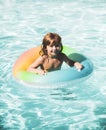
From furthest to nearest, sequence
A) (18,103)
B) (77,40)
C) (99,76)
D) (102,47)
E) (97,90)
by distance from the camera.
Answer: (77,40) < (102,47) < (99,76) < (97,90) < (18,103)

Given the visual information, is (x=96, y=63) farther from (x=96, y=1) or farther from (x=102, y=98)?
(x=96, y=1)

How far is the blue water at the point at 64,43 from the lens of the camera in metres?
4.45

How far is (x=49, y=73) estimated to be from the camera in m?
4.59

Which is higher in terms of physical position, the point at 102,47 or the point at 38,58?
the point at 102,47

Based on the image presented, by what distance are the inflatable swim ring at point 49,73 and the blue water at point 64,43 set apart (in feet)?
0.57

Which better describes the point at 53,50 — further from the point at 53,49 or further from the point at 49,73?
the point at 49,73

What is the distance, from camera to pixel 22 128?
423 centimetres

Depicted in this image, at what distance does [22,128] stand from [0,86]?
1.48m

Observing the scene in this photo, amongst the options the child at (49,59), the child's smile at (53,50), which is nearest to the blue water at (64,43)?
the child at (49,59)

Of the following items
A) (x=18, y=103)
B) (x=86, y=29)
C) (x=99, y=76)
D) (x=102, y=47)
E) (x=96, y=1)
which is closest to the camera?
(x=18, y=103)

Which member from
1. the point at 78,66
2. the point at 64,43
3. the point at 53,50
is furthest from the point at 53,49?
the point at 64,43

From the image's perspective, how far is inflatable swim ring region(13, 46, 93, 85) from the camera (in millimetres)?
4562

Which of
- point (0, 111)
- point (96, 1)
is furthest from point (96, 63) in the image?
point (96, 1)

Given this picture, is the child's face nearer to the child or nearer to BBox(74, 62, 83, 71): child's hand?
the child
